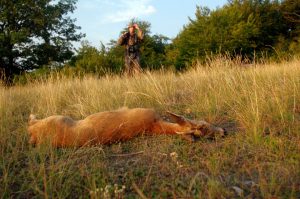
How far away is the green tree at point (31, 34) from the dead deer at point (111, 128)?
16.1 metres

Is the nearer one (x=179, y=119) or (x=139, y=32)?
(x=179, y=119)

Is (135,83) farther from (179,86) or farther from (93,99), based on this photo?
(93,99)

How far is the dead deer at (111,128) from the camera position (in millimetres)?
3350

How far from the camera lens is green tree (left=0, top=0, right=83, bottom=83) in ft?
61.9

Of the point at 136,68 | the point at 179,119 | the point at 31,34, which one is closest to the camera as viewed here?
the point at 179,119

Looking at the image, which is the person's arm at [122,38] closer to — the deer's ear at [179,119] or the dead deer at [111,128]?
the dead deer at [111,128]

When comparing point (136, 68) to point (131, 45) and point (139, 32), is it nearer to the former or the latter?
point (131, 45)

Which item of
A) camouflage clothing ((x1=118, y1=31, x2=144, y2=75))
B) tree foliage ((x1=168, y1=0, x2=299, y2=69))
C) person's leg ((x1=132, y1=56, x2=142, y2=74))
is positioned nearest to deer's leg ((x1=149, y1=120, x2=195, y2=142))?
person's leg ((x1=132, y1=56, x2=142, y2=74))

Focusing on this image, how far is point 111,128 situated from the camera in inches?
136

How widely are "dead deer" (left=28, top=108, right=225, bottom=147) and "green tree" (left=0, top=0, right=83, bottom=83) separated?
52.9 feet

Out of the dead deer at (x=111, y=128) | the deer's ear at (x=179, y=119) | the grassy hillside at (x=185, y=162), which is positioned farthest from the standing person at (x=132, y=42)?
the deer's ear at (x=179, y=119)

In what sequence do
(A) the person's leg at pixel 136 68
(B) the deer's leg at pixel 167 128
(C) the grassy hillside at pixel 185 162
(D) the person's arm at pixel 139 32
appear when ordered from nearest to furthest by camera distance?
(C) the grassy hillside at pixel 185 162 → (B) the deer's leg at pixel 167 128 → (A) the person's leg at pixel 136 68 → (D) the person's arm at pixel 139 32

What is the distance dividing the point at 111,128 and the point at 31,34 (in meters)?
17.8

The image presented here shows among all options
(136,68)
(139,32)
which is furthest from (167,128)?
(139,32)
